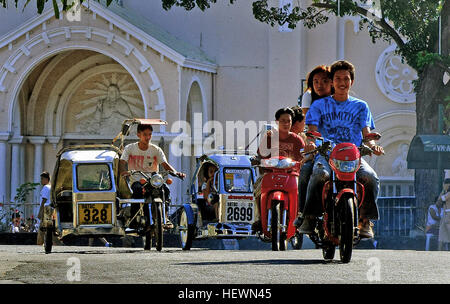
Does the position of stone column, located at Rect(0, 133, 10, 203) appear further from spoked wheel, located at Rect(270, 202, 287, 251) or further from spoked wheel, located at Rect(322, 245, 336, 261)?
spoked wheel, located at Rect(322, 245, 336, 261)

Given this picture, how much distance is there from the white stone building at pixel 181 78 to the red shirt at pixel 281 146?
1879 centimetres

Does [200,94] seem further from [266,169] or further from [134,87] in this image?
[266,169]

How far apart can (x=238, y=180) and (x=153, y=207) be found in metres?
2.27

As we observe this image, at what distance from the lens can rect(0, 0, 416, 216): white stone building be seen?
33812mm

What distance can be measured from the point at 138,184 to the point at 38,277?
6.94m

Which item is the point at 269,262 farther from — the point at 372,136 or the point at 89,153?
the point at 89,153

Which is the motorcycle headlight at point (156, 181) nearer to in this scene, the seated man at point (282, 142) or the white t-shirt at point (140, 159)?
the white t-shirt at point (140, 159)

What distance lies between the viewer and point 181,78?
33562 millimetres

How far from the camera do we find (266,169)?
1494 cm

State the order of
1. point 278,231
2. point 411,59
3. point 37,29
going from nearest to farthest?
point 278,231 < point 411,59 < point 37,29

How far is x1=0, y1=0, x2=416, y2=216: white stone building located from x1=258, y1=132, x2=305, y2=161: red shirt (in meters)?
18.8

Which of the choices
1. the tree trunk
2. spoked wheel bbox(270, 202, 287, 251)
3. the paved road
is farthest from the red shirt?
the tree trunk
